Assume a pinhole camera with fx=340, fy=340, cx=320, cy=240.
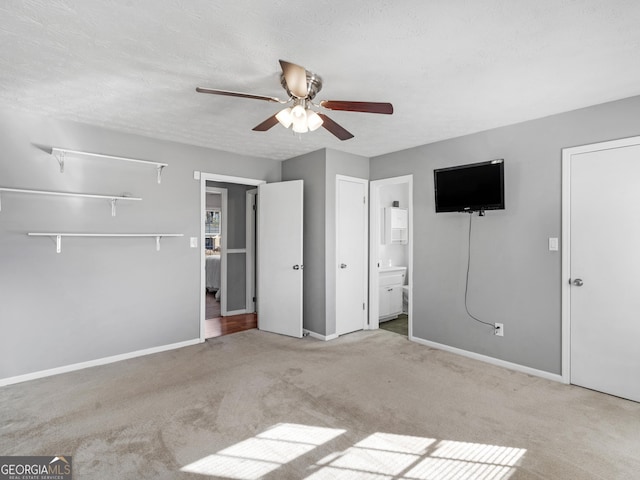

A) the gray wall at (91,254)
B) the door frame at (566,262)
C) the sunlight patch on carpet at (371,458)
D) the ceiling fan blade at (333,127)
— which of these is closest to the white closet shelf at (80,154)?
the gray wall at (91,254)

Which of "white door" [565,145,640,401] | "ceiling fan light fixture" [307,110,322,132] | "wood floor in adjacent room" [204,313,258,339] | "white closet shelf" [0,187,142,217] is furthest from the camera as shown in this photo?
"wood floor in adjacent room" [204,313,258,339]

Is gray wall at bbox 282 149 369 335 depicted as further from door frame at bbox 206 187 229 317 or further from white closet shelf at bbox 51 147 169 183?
white closet shelf at bbox 51 147 169 183

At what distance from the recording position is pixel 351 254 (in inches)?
179

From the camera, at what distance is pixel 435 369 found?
3.36m

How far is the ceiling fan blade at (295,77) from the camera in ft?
5.95

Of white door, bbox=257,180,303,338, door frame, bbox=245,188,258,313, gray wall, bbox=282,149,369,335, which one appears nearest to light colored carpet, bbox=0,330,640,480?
gray wall, bbox=282,149,369,335

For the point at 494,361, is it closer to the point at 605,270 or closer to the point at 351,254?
the point at 605,270

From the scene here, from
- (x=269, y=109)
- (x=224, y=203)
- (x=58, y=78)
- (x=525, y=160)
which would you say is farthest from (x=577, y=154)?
(x=224, y=203)

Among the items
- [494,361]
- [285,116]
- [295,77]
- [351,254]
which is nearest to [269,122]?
[285,116]

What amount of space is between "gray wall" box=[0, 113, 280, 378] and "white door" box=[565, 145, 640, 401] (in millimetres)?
3871

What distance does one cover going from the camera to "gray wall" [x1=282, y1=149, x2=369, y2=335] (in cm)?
430

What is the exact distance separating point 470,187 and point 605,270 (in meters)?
1.32

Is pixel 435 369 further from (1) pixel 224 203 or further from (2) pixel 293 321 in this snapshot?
(1) pixel 224 203

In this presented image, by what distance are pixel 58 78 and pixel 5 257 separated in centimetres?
167
